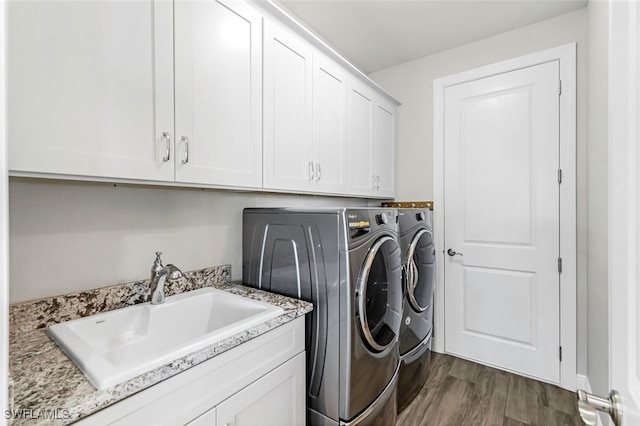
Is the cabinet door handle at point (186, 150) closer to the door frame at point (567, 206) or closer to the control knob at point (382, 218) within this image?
the control knob at point (382, 218)

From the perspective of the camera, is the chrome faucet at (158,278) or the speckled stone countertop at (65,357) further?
the chrome faucet at (158,278)

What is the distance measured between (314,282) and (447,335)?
75.1 inches

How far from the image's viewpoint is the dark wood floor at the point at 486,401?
6.07 feet

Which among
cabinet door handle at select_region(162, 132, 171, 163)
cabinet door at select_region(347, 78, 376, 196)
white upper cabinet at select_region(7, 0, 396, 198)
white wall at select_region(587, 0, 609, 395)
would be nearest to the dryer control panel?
white upper cabinet at select_region(7, 0, 396, 198)

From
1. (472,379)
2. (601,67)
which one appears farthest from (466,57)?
(472,379)

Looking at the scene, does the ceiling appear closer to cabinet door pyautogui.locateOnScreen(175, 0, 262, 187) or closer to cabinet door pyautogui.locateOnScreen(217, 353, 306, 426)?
cabinet door pyautogui.locateOnScreen(175, 0, 262, 187)

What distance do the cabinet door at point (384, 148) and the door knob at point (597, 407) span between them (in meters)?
2.14

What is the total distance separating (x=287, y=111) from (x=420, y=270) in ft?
4.95

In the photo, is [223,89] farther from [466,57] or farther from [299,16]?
[466,57]

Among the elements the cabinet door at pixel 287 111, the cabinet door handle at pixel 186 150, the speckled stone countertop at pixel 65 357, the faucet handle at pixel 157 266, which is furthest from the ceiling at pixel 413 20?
the speckled stone countertop at pixel 65 357

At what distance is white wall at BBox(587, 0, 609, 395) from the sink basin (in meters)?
1.66

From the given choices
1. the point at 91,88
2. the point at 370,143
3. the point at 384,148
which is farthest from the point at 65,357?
the point at 384,148

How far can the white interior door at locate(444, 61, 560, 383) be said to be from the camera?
227 cm

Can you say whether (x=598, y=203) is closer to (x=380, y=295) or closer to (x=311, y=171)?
(x=380, y=295)
